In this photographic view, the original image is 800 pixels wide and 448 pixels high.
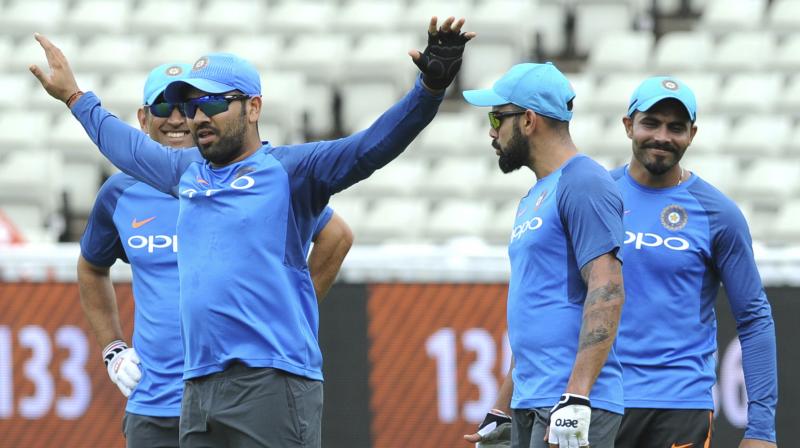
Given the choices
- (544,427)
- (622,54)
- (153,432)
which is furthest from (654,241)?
(622,54)

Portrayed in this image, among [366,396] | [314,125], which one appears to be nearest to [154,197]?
[366,396]

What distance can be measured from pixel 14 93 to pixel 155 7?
67.0 inches

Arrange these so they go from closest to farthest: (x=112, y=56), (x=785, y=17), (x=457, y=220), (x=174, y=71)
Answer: (x=174, y=71), (x=457, y=220), (x=785, y=17), (x=112, y=56)

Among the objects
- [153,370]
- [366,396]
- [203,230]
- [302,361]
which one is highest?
[203,230]

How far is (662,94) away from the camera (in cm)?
555

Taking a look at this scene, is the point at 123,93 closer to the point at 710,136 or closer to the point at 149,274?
the point at 710,136

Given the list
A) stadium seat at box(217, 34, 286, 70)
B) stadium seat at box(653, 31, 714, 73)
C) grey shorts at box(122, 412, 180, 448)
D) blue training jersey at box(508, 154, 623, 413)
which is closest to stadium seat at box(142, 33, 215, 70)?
stadium seat at box(217, 34, 286, 70)

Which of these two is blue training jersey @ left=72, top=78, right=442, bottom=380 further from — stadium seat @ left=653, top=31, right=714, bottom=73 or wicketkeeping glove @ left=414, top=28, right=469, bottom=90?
stadium seat @ left=653, top=31, right=714, bottom=73

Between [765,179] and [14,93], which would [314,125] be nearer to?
[14,93]

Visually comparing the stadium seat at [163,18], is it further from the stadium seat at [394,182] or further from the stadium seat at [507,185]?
the stadium seat at [507,185]

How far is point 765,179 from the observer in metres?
11.5

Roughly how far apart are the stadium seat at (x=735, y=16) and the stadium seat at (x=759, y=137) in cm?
140

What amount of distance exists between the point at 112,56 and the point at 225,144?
983 cm

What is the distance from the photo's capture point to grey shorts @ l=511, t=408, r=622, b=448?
4695mm
